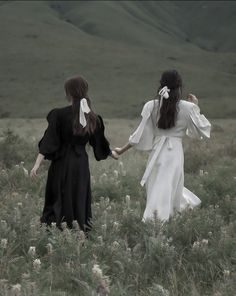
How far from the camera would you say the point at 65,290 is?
5289mm

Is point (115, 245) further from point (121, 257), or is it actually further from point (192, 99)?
point (192, 99)

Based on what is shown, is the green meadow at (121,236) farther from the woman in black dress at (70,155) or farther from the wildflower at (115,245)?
the woman in black dress at (70,155)

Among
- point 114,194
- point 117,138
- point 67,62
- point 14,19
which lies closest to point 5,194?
point 114,194

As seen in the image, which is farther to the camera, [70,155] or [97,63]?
[97,63]

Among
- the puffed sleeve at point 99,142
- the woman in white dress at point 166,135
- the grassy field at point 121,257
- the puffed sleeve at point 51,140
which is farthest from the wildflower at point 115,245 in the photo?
the puffed sleeve at point 99,142

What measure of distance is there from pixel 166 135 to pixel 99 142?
2.47 ft

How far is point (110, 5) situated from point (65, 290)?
16766cm

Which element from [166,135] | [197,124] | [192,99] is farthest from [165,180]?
[192,99]

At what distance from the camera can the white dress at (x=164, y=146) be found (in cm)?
732

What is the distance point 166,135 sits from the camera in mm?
7430

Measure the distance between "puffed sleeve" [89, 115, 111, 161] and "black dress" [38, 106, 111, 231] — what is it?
0.14 ft

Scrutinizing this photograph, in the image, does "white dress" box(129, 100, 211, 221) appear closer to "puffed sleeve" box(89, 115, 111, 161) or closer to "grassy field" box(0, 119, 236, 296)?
"puffed sleeve" box(89, 115, 111, 161)

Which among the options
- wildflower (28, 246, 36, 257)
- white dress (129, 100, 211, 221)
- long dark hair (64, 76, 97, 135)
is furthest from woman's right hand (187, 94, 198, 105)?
wildflower (28, 246, 36, 257)

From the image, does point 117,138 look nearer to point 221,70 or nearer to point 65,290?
point 65,290
